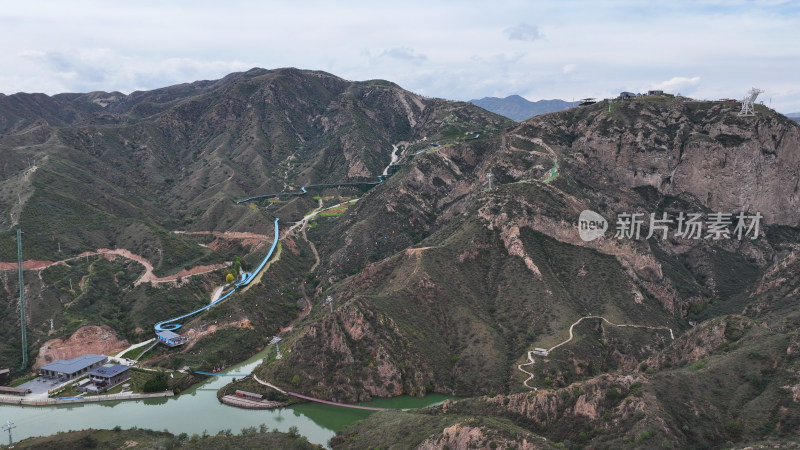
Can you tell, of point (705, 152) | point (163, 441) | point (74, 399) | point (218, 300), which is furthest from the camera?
point (705, 152)

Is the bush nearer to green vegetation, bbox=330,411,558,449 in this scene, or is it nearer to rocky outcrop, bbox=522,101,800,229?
green vegetation, bbox=330,411,558,449

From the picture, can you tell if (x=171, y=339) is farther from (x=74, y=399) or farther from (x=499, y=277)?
Answer: (x=499, y=277)

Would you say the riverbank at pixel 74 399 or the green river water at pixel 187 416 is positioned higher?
the riverbank at pixel 74 399

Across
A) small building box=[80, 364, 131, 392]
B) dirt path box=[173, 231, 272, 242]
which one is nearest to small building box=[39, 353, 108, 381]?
small building box=[80, 364, 131, 392]

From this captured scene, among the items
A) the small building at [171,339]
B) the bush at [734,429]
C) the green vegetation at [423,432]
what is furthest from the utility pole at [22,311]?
the bush at [734,429]

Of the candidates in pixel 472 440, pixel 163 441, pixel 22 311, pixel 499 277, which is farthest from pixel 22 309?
pixel 499 277

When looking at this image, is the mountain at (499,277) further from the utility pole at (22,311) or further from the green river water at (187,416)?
the green river water at (187,416)
